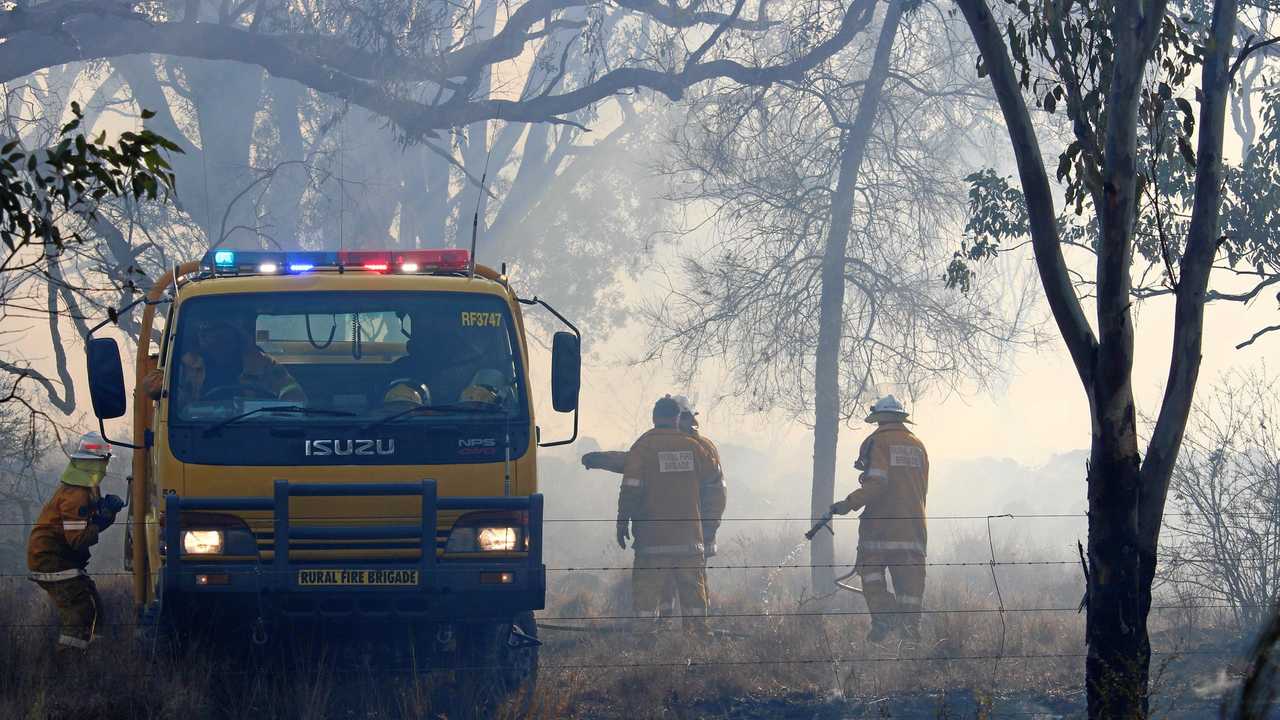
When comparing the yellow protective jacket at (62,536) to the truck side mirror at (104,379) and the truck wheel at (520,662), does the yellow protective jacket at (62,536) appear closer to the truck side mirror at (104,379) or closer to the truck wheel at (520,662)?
the truck side mirror at (104,379)

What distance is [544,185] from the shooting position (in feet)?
114

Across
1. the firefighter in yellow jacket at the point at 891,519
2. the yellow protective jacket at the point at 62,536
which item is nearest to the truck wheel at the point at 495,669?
the yellow protective jacket at the point at 62,536

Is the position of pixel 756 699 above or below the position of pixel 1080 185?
below

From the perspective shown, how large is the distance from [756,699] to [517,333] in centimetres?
278

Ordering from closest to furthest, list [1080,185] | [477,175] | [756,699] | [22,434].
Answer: [1080,185] → [756,699] → [22,434] → [477,175]

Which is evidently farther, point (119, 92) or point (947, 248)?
point (119, 92)

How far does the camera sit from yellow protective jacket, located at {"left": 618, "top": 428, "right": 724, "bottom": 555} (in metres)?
11.1

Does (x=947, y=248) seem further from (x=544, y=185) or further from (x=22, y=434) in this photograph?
(x=544, y=185)

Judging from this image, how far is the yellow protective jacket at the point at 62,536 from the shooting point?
837 cm

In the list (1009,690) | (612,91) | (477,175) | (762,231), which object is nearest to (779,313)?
(762,231)

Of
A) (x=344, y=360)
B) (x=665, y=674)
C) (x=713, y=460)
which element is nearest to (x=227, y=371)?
(x=344, y=360)

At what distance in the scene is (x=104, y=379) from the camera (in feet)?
22.9

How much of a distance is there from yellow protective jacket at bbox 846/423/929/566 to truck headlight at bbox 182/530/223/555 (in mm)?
5250

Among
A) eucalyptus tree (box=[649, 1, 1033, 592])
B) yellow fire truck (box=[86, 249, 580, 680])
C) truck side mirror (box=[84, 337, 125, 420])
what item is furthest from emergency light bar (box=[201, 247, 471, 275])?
eucalyptus tree (box=[649, 1, 1033, 592])
